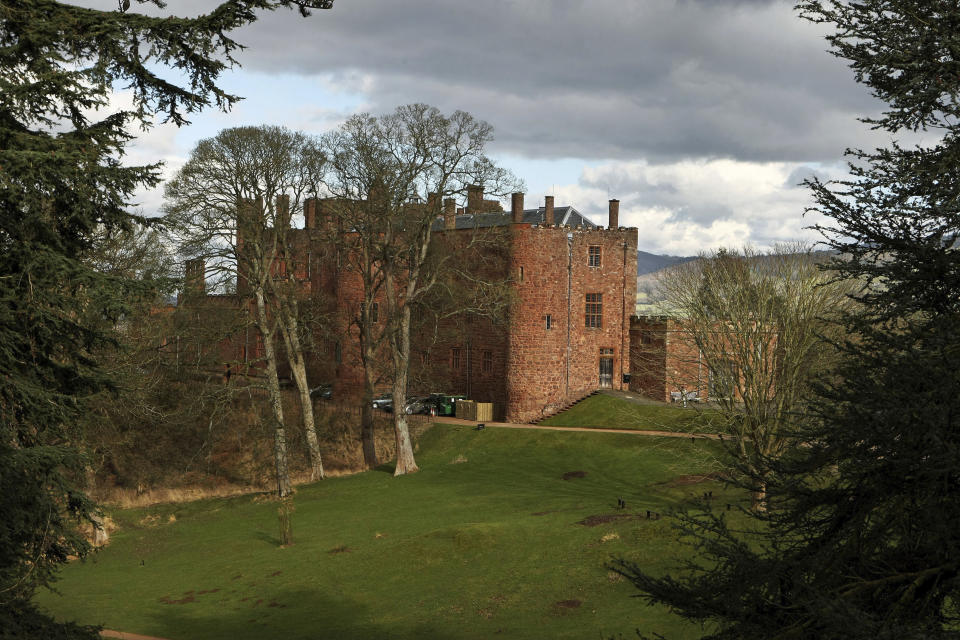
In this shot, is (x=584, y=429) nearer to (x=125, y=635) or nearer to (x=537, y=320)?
(x=537, y=320)

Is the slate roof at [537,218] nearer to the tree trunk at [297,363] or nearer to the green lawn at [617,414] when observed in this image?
the green lawn at [617,414]

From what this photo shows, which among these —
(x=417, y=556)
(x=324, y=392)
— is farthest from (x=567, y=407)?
(x=417, y=556)

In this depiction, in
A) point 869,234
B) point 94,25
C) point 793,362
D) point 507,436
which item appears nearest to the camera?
A: point 869,234

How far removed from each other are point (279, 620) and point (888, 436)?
63.5 feet

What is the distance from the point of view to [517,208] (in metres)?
50.1

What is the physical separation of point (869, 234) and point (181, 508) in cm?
3692

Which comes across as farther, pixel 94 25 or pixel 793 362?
pixel 793 362

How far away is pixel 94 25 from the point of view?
37.7ft

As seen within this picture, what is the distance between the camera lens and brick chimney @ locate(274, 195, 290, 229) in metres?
39.6

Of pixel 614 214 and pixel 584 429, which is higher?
pixel 614 214

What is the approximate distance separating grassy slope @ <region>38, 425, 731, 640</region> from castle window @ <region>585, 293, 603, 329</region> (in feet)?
35.6

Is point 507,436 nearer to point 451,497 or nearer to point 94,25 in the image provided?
point 451,497

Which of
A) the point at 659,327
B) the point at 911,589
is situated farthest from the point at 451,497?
the point at 911,589

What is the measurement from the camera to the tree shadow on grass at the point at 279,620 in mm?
21578
